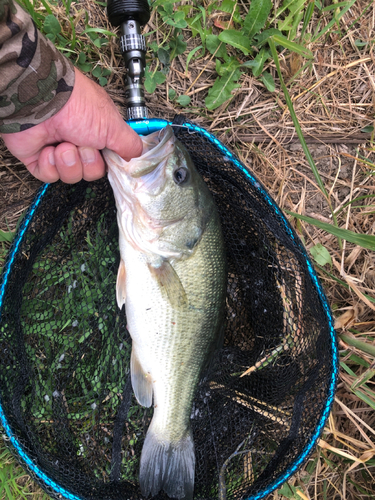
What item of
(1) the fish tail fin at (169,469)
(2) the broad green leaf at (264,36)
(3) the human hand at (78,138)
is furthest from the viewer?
(2) the broad green leaf at (264,36)

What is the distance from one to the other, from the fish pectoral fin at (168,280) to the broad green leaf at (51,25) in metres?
1.56

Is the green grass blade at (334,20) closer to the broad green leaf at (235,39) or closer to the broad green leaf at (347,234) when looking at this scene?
the broad green leaf at (235,39)

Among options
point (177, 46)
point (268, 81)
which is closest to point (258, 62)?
point (268, 81)

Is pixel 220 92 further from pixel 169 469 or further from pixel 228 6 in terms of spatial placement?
pixel 169 469

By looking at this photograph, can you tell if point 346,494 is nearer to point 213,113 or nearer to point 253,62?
point 213,113

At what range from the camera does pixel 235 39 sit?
2.27 m

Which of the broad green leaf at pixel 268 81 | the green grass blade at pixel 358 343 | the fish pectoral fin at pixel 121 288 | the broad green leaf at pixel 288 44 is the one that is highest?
the broad green leaf at pixel 288 44

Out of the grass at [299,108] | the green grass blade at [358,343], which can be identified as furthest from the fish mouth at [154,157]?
the green grass blade at [358,343]

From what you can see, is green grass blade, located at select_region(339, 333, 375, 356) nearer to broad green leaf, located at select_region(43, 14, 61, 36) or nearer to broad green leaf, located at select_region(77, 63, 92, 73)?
broad green leaf, located at select_region(77, 63, 92, 73)

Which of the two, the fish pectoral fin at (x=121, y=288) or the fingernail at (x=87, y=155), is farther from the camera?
the fish pectoral fin at (x=121, y=288)

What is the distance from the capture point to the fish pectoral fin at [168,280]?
1.81 m

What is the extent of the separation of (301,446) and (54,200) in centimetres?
202

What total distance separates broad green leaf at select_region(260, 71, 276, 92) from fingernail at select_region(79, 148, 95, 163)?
1.40m

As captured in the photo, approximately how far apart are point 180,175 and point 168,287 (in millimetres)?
583
